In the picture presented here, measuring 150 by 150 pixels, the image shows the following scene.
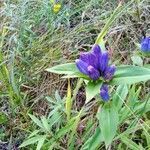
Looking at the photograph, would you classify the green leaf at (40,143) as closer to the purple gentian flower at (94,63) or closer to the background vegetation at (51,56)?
the background vegetation at (51,56)

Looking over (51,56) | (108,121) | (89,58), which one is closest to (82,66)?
(89,58)

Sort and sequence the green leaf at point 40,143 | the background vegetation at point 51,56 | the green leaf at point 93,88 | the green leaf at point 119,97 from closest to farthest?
1. the green leaf at point 93,88
2. the green leaf at point 119,97
3. the green leaf at point 40,143
4. the background vegetation at point 51,56

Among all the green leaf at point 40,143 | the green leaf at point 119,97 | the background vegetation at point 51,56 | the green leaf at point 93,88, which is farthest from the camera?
the background vegetation at point 51,56

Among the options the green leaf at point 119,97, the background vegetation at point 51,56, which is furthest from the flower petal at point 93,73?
the background vegetation at point 51,56

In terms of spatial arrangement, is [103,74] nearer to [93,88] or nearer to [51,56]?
[93,88]

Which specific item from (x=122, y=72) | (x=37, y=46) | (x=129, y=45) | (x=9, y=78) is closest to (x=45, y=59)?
(x=37, y=46)

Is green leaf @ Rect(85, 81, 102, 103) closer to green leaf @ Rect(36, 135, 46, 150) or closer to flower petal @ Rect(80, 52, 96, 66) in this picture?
flower petal @ Rect(80, 52, 96, 66)

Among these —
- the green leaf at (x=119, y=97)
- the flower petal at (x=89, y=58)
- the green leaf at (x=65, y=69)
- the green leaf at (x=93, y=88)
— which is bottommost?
the green leaf at (x=119, y=97)

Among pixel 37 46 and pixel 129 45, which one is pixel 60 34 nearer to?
pixel 37 46
